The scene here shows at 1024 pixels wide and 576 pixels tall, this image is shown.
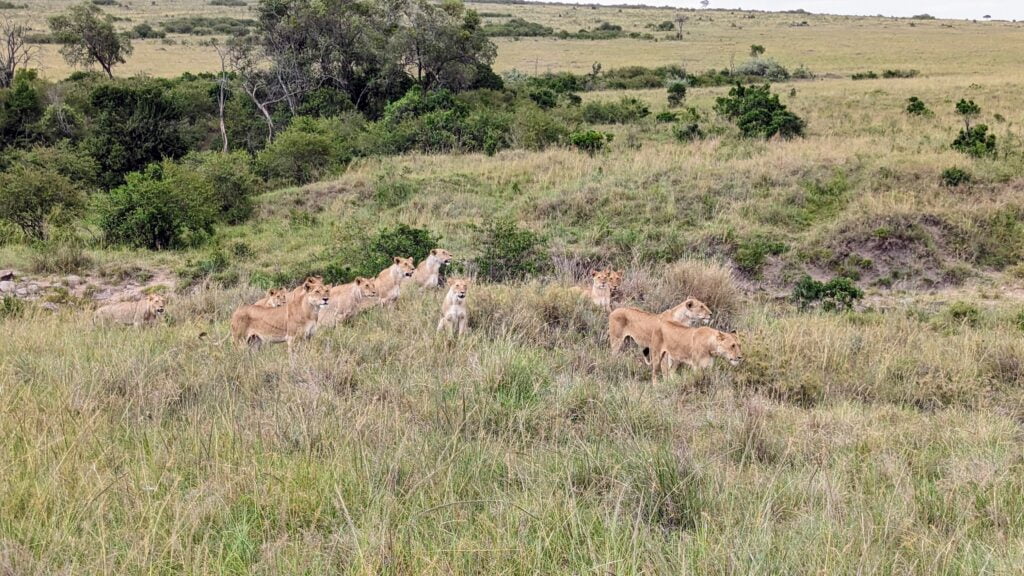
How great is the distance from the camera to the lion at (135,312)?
10699 mm

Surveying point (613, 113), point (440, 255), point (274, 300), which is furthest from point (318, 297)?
point (613, 113)

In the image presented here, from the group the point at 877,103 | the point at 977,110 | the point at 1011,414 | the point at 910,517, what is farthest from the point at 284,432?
the point at 877,103

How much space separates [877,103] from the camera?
3128cm

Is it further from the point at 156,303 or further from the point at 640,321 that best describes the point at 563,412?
the point at 156,303

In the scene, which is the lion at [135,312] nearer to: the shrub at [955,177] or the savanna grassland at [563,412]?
the savanna grassland at [563,412]

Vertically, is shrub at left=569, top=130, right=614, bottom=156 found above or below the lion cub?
above

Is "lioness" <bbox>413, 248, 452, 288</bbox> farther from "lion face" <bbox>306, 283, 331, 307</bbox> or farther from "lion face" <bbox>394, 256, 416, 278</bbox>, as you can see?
"lion face" <bbox>306, 283, 331, 307</bbox>

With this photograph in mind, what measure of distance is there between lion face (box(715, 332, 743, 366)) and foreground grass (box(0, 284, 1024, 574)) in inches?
7.5

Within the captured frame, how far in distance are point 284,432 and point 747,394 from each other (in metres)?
4.38

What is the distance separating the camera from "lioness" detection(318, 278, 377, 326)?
10.3m

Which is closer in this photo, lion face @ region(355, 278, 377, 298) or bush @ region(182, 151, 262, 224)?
lion face @ region(355, 278, 377, 298)

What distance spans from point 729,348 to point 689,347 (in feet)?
1.85

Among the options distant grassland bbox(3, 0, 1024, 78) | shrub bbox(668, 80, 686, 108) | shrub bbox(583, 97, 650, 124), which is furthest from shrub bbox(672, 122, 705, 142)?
distant grassland bbox(3, 0, 1024, 78)

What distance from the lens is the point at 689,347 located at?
8398 millimetres
